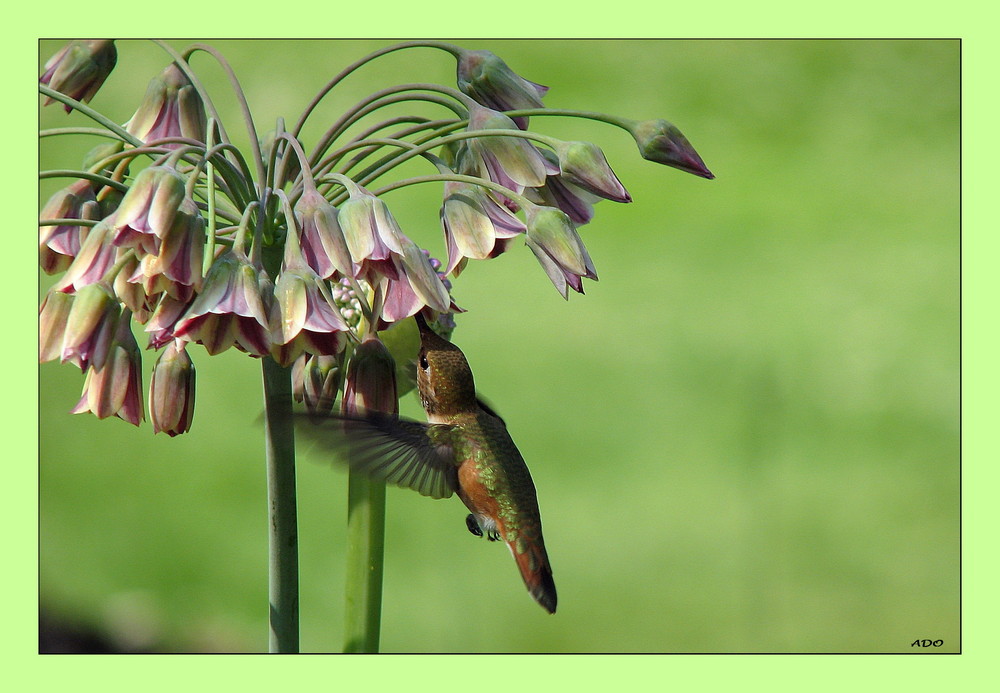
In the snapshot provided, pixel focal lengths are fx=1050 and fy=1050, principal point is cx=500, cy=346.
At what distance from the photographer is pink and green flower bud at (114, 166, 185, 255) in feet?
2.78

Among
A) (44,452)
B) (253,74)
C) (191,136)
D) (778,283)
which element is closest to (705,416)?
(778,283)

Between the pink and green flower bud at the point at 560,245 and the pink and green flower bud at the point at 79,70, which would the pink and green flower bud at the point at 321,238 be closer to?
the pink and green flower bud at the point at 560,245

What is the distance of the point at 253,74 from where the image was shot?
214cm

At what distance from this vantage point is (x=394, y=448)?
1087mm

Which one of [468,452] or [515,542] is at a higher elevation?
[468,452]

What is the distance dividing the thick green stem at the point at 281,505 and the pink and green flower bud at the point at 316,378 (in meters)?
0.05

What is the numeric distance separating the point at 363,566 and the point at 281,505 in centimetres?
11

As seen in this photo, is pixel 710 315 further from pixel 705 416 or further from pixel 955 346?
pixel 955 346

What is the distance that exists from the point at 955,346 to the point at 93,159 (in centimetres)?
171

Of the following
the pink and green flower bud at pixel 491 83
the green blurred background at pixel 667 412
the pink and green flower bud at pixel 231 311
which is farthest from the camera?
the green blurred background at pixel 667 412

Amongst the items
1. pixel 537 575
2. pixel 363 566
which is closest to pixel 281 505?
pixel 363 566

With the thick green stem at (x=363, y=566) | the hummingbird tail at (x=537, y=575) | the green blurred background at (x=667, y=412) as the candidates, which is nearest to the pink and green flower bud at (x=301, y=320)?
the thick green stem at (x=363, y=566)

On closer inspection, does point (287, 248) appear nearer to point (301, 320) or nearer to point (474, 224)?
point (301, 320)

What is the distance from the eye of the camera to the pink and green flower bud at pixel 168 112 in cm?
109
